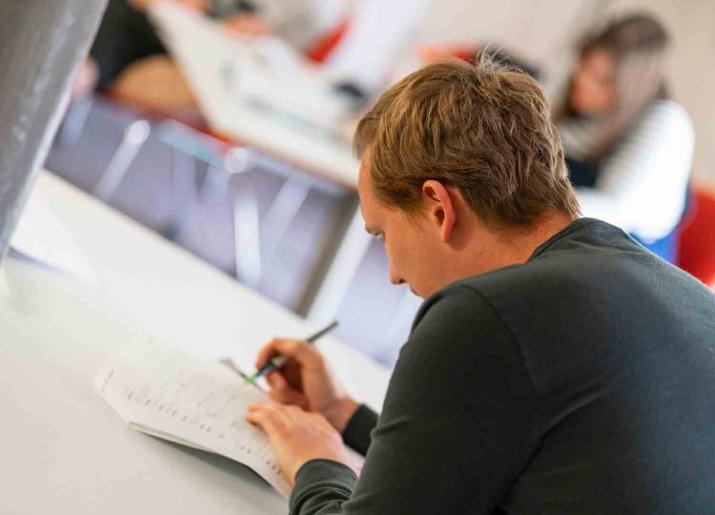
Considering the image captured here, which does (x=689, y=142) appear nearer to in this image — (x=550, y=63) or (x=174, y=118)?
(x=174, y=118)

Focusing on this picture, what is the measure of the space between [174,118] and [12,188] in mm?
2707

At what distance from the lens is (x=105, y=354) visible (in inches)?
41.8

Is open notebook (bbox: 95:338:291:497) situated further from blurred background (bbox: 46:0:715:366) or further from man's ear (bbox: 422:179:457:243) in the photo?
blurred background (bbox: 46:0:715:366)

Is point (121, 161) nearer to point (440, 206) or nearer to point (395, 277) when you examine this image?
point (395, 277)

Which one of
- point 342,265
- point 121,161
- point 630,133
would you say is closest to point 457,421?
point 342,265

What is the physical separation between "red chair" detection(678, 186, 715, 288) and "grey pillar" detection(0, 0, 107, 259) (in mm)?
2030

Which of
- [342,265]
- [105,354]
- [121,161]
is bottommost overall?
[121,161]

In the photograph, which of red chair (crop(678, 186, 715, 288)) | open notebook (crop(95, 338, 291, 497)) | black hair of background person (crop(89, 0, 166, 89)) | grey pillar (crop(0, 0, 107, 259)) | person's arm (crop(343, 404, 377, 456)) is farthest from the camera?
black hair of background person (crop(89, 0, 166, 89))

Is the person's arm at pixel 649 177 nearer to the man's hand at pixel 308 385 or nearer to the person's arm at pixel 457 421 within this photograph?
the man's hand at pixel 308 385

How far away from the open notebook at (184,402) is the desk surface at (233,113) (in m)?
1.45

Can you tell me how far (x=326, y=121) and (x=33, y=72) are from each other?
7.03 ft

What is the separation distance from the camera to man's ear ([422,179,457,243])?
2.82 ft

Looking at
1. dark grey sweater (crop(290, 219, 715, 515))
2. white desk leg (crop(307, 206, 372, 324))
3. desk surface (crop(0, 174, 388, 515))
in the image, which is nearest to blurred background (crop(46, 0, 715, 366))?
white desk leg (crop(307, 206, 372, 324))

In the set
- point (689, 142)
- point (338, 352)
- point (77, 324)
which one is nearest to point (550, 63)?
point (689, 142)
